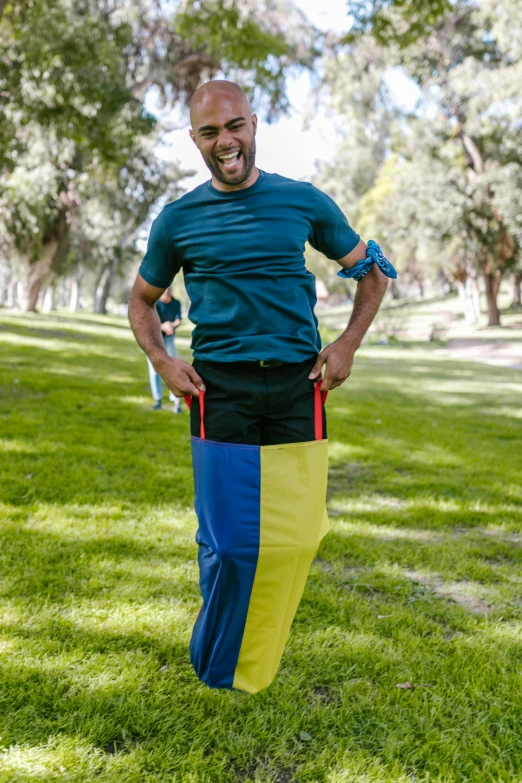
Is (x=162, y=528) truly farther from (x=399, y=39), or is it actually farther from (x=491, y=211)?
(x=491, y=211)

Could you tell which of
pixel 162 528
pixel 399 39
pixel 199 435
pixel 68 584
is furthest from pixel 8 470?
pixel 399 39

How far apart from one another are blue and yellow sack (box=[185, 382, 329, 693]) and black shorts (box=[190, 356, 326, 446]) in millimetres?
46

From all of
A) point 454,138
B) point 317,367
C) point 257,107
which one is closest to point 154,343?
point 317,367

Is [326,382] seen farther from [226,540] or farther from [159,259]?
[159,259]

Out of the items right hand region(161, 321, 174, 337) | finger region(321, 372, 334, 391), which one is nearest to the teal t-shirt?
finger region(321, 372, 334, 391)

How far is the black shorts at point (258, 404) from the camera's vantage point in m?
2.74

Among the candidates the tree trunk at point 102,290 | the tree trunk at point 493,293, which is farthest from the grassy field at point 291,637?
the tree trunk at point 102,290

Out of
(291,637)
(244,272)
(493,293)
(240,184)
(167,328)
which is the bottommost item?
(291,637)

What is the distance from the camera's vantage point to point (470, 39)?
25172 millimetres

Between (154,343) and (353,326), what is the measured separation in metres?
0.83

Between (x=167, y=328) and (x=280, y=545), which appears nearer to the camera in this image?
(x=280, y=545)

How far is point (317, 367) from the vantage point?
111 inches

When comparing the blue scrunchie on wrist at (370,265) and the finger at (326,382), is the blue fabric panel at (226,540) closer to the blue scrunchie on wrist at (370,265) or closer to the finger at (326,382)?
the finger at (326,382)

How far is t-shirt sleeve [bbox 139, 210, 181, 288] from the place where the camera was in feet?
9.22
